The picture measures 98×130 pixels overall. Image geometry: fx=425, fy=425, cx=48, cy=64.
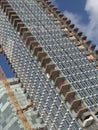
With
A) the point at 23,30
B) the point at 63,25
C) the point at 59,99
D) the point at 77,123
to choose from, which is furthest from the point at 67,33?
the point at 77,123

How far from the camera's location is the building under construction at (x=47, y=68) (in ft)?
302

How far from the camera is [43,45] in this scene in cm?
11138

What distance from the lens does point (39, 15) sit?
425 feet

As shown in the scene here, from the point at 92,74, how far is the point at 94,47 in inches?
593

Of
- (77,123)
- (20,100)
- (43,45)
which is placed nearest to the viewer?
(77,123)

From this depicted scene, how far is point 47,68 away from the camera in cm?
9994

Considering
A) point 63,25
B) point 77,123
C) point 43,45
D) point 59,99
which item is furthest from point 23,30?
point 77,123

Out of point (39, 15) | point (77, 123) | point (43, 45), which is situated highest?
point (39, 15)

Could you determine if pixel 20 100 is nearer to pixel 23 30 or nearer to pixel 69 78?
pixel 23 30

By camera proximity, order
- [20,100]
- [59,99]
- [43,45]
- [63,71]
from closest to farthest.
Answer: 1. [59,99]
2. [63,71]
3. [43,45]
4. [20,100]

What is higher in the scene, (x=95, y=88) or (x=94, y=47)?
(x=94, y=47)

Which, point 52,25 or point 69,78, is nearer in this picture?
point 69,78

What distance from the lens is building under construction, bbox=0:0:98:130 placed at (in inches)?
3627

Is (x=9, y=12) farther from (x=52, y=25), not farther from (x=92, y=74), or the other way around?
(x=92, y=74)
